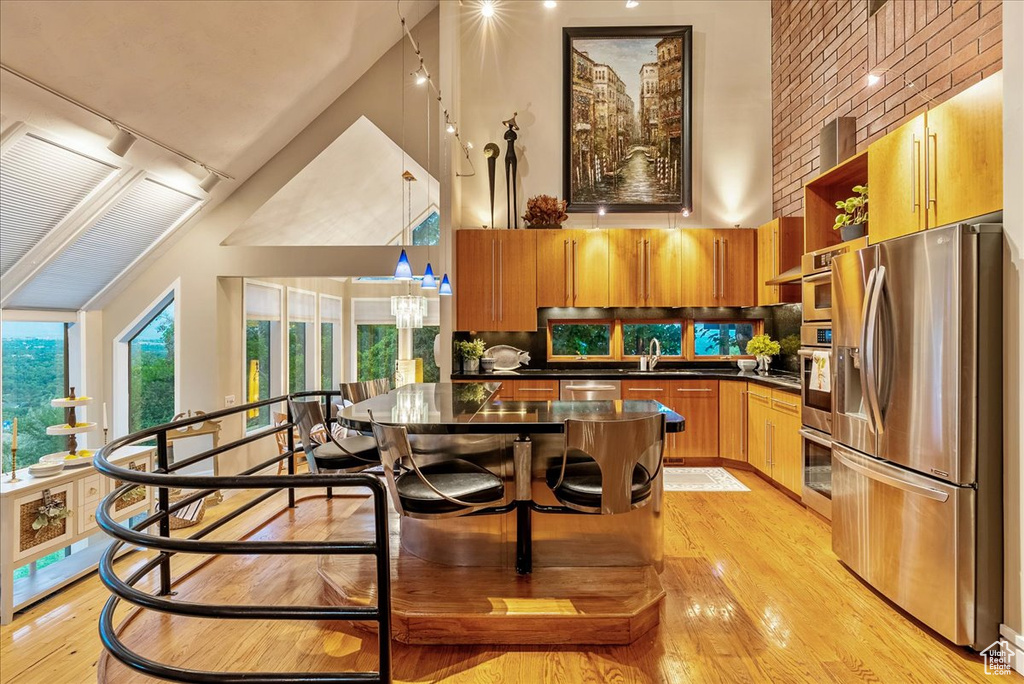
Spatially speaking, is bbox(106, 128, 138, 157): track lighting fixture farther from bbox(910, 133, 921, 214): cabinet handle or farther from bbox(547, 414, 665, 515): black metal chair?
bbox(910, 133, 921, 214): cabinet handle

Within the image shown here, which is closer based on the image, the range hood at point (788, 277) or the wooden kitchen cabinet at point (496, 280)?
the range hood at point (788, 277)

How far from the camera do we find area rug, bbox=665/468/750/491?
4.60m

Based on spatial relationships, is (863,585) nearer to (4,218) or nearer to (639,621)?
(639,621)

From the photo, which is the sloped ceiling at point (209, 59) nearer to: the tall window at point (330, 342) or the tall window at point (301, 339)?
Answer: the tall window at point (301, 339)

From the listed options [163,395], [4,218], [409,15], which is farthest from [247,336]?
[409,15]

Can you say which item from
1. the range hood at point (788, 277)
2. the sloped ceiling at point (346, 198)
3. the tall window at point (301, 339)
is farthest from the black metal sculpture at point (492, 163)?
the range hood at point (788, 277)

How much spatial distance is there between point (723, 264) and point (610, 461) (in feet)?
13.2

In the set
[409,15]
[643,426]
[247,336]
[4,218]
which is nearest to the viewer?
[643,426]

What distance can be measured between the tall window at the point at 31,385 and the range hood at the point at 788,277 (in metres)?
6.51

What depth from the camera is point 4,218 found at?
374 centimetres

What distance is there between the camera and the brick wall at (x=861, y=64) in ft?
10.3

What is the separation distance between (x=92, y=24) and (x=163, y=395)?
3.55m

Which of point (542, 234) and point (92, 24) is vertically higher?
point (92, 24)

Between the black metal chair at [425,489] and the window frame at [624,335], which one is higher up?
the window frame at [624,335]
